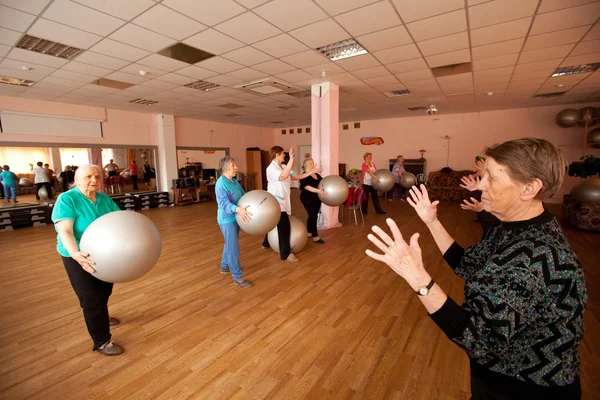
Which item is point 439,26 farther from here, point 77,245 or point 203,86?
point 203,86

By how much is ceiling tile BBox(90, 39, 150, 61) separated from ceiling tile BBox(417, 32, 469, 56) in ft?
13.2

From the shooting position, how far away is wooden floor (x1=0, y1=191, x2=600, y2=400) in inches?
73.1

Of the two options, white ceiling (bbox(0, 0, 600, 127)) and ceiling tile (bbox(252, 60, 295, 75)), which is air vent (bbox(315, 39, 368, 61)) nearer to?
white ceiling (bbox(0, 0, 600, 127))

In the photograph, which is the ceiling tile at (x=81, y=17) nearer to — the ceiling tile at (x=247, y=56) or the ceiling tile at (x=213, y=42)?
the ceiling tile at (x=213, y=42)

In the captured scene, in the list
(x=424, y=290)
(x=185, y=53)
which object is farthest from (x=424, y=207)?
(x=185, y=53)

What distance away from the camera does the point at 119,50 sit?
3.92 meters

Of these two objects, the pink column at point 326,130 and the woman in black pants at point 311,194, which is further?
the pink column at point 326,130

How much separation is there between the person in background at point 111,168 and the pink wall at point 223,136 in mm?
2091

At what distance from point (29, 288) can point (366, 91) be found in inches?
268

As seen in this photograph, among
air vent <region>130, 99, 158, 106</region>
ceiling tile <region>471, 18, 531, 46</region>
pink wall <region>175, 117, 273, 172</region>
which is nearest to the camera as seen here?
ceiling tile <region>471, 18, 531, 46</region>

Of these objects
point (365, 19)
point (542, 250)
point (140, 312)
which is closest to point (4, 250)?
point (140, 312)

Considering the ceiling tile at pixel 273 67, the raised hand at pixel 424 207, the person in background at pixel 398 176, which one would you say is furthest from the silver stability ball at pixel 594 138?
the raised hand at pixel 424 207

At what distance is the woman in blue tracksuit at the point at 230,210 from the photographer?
304 centimetres

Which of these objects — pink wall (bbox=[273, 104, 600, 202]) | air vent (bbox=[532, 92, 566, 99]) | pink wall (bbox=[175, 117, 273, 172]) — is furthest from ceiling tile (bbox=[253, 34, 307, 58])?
pink wall (bbox=[273, 104, 600, 202])
